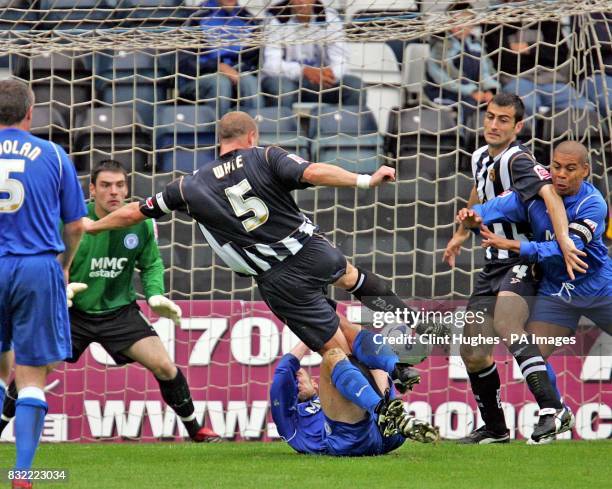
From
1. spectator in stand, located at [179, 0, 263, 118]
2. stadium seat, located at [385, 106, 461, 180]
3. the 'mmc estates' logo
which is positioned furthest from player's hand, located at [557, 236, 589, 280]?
spectator in stand, located at [179, 0, 263, 118]

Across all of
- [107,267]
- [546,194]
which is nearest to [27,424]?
[107,267]

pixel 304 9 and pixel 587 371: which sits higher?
pixel 304 9

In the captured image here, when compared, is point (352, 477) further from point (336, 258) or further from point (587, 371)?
point (587, 371)

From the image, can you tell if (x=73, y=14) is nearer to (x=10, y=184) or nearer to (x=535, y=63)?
(x=535, y=63)

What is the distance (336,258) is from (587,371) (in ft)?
7.79

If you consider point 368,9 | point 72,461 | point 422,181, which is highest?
point 368,9

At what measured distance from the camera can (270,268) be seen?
622cm

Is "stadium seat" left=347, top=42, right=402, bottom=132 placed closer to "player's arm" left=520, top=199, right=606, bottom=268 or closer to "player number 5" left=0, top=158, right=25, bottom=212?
"player's arm" left=520, top=199, right=606, bottom=268

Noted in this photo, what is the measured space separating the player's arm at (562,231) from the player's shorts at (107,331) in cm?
250

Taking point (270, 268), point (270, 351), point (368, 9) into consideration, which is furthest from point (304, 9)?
point (270, 268)

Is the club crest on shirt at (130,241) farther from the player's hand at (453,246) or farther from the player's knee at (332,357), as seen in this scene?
the player's hand at (453,246)

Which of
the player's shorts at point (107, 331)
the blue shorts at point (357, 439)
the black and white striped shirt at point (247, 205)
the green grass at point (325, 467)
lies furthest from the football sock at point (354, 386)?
the player's shorts at point (107, 331)

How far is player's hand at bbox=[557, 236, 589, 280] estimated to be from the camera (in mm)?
6523

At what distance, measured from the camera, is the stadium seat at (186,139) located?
8602mm
